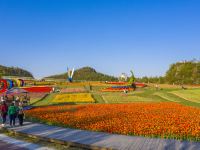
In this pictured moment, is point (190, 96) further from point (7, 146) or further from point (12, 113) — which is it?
point (7, 146)

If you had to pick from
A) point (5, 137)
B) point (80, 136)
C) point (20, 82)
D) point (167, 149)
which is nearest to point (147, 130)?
point (80, 136)

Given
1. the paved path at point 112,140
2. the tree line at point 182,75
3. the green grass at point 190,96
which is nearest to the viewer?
the paved path at point 112,140

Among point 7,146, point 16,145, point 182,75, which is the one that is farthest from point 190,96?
point 182,75

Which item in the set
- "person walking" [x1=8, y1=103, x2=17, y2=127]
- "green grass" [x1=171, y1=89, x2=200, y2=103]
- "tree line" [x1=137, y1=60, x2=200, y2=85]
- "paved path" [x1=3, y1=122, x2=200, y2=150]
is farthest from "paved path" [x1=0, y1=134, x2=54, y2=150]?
"tree line" [x1=137, y1=60, x2=200, y2=85]

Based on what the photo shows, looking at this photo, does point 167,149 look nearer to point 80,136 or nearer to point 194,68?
point 80,136

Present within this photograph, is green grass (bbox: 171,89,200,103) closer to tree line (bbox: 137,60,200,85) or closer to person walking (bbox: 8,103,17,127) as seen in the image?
person walking (bbox: 8,103,17,127)

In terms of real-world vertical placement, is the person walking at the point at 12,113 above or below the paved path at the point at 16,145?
above

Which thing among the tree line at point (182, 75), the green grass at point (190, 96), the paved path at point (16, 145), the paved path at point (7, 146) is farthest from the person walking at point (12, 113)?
the tree line at point (182, 75)

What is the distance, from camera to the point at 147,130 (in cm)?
1720

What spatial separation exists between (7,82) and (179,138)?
41.1 meters

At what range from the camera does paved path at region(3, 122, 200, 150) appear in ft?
43.7

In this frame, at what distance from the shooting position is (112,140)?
591 inches

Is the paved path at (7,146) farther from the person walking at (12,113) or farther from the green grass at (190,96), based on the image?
the green grass at (190,96)

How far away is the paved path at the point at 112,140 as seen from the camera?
43.7 ft
